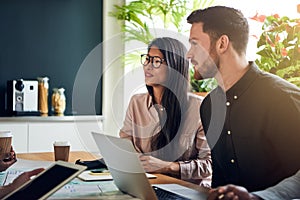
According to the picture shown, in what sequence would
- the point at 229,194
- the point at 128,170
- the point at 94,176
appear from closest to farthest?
the point at 229,194 → the point at 128,170 → the point at 94,176

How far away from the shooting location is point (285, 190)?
1335mm

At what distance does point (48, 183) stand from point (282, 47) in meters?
2.01

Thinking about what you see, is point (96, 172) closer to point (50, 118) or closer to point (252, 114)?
point (252, 114)

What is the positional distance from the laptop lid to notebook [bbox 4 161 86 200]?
0.13 meters

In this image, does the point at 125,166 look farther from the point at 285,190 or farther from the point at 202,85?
the point at 202,85

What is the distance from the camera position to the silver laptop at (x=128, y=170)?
1.34 m

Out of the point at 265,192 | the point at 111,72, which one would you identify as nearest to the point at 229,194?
the point at 265,192

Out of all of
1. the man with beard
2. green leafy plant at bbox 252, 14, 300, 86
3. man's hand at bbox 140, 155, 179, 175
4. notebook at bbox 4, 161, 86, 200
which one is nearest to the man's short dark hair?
the man with beard

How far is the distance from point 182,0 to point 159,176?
238 cm

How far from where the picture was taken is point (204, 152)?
7.56 feet

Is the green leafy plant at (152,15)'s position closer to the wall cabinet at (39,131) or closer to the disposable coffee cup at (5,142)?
the wall cabinet at (39,131)

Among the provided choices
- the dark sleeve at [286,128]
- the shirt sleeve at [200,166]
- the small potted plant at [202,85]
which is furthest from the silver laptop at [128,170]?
the small potted plant at [202,85]

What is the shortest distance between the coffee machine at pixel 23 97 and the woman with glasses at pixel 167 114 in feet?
5.65

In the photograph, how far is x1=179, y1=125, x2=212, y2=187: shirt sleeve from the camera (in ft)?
7.17
